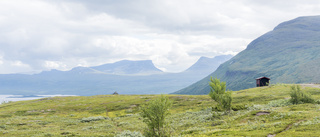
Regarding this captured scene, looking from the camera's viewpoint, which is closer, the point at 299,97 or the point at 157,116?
the point at 157,116

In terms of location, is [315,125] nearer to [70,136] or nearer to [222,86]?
[222,86]

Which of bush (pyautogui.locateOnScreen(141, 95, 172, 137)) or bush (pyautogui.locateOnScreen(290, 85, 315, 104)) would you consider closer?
bush (pyautogui.locateOnScreen(141, 95, 172, 137))

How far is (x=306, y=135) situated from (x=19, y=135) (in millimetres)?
48324

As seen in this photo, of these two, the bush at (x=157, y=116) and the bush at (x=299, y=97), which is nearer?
the bush at (x=157, y=116)

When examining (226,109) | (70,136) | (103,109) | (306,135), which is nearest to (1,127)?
(70,136)

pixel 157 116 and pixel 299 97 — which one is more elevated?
pixel 157 116

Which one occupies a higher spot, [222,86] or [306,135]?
[222,86]

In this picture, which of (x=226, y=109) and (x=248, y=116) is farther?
(x=226, y=109)

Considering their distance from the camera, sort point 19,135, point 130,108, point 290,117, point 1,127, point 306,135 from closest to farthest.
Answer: point 306,135 < point 290,117 < point 19,135 < point 1,127 < point 130,108

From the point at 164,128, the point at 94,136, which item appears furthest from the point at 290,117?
the point at 94,136

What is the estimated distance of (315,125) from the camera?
2664cm

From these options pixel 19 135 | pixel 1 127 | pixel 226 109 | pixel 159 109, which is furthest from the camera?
pixel 1 127

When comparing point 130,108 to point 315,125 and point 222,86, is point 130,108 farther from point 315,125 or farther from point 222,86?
point 315,125

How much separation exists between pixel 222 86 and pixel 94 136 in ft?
111
